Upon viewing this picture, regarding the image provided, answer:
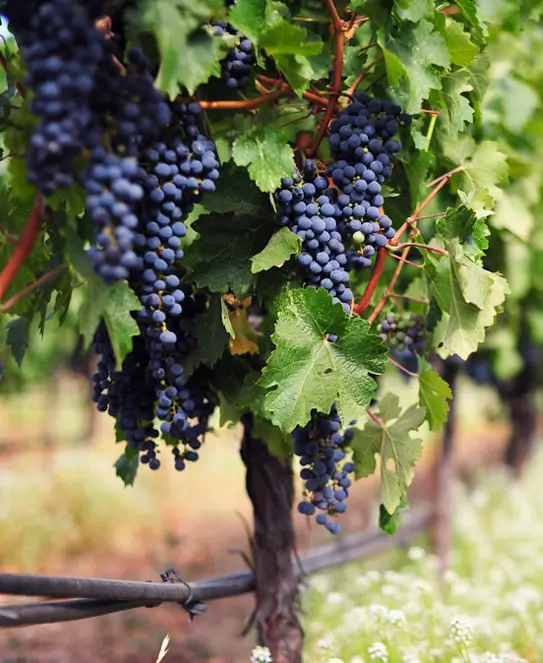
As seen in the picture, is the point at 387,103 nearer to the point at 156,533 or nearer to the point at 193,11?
the point at 193,11

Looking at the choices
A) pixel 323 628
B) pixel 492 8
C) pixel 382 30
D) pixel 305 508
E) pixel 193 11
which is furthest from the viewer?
pixel 323 628

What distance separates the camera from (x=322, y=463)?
1921mm

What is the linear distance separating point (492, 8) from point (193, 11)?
180 centimetres

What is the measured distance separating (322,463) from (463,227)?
0.70m

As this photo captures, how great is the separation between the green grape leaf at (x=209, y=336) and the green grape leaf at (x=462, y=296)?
540 mm

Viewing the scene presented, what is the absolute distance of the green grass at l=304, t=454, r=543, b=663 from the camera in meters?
2.65

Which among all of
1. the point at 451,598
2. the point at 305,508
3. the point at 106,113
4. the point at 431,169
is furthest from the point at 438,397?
the point at 451,598

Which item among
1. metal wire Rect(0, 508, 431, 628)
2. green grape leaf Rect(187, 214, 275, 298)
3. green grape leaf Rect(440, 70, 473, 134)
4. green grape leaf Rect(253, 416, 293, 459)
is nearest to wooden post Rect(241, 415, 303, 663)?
metal wire Rect(0, 508, 431, 628)

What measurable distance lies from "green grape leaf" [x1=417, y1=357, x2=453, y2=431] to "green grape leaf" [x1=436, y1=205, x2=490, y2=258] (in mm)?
375

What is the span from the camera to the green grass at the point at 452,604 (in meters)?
2.65

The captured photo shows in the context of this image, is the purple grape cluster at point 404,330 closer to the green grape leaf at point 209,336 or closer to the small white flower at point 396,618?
the green grape leaf at point 209,336

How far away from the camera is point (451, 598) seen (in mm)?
3867

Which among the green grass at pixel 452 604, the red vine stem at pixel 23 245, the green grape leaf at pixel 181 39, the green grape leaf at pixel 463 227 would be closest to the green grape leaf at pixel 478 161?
the green grape leaf at pixel 463 227

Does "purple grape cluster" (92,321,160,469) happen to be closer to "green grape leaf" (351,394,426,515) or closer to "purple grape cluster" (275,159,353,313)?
"purple grape cluster" (275,159,353,313)
